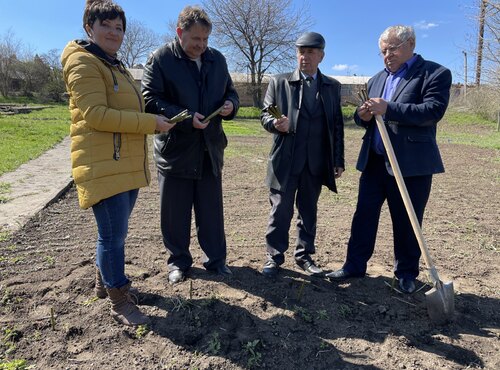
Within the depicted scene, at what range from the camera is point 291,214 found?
11.9ft

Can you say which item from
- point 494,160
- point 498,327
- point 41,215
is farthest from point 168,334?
point 494,160

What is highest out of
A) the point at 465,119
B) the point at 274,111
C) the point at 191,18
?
the point at 465,119

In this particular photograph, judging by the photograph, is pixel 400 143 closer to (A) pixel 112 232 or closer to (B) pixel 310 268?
(B) pixel 310 268

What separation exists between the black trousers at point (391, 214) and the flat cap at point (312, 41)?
3.40 feet

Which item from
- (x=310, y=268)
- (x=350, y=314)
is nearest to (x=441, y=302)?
(x=350, y=314)

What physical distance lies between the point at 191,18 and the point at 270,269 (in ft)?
7.16

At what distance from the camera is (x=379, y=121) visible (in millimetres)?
2986

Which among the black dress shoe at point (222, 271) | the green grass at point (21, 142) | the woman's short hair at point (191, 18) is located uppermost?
the woman's short hair at point (191, 18)

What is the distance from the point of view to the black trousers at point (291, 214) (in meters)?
3.59

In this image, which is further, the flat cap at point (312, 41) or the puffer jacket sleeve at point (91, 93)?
the flat cap at point (312, 41)

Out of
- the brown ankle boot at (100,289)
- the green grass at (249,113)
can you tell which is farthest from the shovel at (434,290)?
the green grass at (249,113)

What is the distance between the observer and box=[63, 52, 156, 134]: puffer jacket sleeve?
236 cm

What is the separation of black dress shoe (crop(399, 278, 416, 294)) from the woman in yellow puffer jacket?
2.20m

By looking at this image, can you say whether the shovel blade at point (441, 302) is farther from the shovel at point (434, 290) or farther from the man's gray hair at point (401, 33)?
the man's gray hair at point (401, 33)
